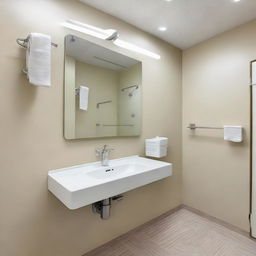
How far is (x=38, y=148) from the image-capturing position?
4.38ft

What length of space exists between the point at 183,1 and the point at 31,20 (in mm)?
1354

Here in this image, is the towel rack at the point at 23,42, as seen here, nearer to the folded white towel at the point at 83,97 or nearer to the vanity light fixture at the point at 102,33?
the vanity light fixture at the point at 102,33

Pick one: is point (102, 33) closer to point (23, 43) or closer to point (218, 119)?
point (23, 43)

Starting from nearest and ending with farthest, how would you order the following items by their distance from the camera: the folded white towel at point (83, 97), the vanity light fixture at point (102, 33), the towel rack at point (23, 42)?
the towel rack at point (23, 42) → the vanity light fixture at point (102, 33) → the folded white towel at point (83, 97)

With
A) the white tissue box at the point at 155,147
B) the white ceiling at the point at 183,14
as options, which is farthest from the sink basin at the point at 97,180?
the white ceiling at the point at 183,14

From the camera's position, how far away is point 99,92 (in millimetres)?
1716

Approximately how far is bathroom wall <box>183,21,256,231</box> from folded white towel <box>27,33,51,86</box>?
1953 millimetres

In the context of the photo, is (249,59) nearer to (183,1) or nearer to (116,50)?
(183,1)

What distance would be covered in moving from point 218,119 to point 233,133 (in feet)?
0.94

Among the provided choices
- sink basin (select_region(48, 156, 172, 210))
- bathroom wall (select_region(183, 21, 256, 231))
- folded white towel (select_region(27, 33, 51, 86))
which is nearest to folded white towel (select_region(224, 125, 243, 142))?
bathroom wall (select_region(183, 21, 256, 231))

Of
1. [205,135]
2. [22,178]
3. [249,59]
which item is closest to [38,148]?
[22,178]

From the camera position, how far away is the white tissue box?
193 cm

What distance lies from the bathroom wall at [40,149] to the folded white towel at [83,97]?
185 millimetres

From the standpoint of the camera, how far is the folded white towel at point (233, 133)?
72.8 inches
